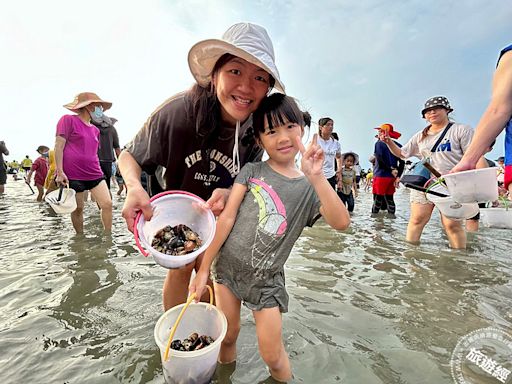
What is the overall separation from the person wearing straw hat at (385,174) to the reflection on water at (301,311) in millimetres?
2909

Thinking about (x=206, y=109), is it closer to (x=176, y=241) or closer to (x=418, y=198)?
(x=176, y=241)

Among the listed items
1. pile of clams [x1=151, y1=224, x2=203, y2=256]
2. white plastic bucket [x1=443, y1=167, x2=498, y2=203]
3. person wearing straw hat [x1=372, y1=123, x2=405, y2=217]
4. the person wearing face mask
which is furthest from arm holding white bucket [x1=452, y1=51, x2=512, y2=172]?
person wearing straw hat [x1=372, y1=123, x2=405, y2=217]

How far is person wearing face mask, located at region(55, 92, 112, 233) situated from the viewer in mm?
4473

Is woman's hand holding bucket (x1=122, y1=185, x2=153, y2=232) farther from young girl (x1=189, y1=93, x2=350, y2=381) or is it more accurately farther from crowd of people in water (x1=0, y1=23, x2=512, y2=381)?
young girl (x1=189, y1=93, x2=350, y2=381)

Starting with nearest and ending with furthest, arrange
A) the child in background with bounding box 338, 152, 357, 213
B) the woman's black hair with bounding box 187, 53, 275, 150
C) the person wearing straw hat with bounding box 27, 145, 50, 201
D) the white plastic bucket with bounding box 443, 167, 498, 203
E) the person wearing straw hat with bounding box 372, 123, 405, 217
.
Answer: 1. the woman's black hair with bounding box 187, 53, 275, 150
2. the white plastic bucket with bounding box 443, 167, 498, 203
3. the person wearing straw hat with bounding box 372, 123, 405, 217
4. the child in background with bounding box 338, 152, 357, 213
5. the person wearing straw hat with bounding box 27, 145, 50, 201

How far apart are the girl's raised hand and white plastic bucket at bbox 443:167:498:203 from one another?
1091 millimetres

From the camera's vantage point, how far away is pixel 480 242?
496 cm

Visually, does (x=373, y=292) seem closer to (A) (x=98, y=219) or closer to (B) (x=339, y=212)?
(B) (x=339, y=212)

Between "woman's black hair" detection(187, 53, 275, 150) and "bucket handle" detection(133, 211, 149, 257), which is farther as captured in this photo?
"woman's black hair" detection(187, 53, 275, 150)

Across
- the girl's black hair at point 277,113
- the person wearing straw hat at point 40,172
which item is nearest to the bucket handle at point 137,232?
the girl's black hair at point 277,113

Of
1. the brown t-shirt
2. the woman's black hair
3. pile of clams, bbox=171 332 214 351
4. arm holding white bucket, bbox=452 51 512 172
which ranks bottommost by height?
pile of clams, bbox=171 332 214 351

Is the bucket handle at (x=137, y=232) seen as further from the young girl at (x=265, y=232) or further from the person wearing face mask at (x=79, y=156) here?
the person wearing face mask at (x=79, y=156)

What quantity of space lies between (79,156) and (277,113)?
→ 12.7 ft

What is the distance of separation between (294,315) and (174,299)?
0.92 meters
